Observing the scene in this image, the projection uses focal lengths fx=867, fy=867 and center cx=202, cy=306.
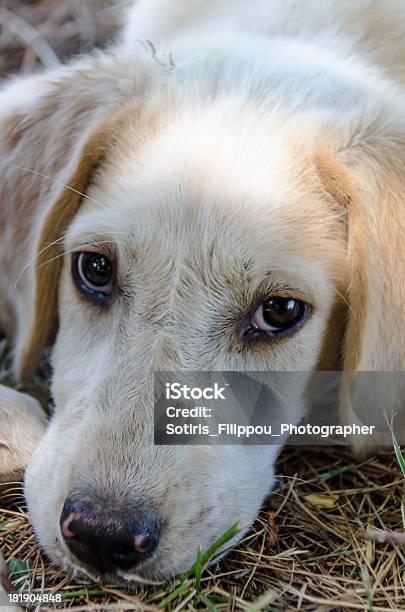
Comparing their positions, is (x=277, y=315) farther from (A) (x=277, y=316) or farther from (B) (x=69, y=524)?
(B) (x=69, y=524)

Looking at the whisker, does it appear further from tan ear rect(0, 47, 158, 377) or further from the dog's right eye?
the dog's right eye

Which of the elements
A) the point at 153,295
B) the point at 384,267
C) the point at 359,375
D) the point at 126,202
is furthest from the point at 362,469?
the point at 126,202

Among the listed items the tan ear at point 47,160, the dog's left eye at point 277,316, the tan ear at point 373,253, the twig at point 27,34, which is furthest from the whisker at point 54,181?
the twig at point 27,34

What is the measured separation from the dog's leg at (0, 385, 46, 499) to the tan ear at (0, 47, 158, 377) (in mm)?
301

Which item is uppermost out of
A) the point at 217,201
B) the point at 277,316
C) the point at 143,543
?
the point at 217,201

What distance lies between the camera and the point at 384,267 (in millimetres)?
2625

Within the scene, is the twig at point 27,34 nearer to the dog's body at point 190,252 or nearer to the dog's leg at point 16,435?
the dog's body at point 190,252

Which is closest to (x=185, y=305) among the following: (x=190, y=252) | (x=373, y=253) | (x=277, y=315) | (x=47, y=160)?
(x=190, y=252)

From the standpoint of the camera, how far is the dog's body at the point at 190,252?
2443 mm

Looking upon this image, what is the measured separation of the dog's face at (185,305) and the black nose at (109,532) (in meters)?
0.03

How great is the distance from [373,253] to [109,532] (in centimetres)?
113

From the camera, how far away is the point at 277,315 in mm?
2623

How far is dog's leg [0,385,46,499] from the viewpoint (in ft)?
9.28

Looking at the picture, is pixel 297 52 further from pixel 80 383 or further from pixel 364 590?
pixel 364 590
